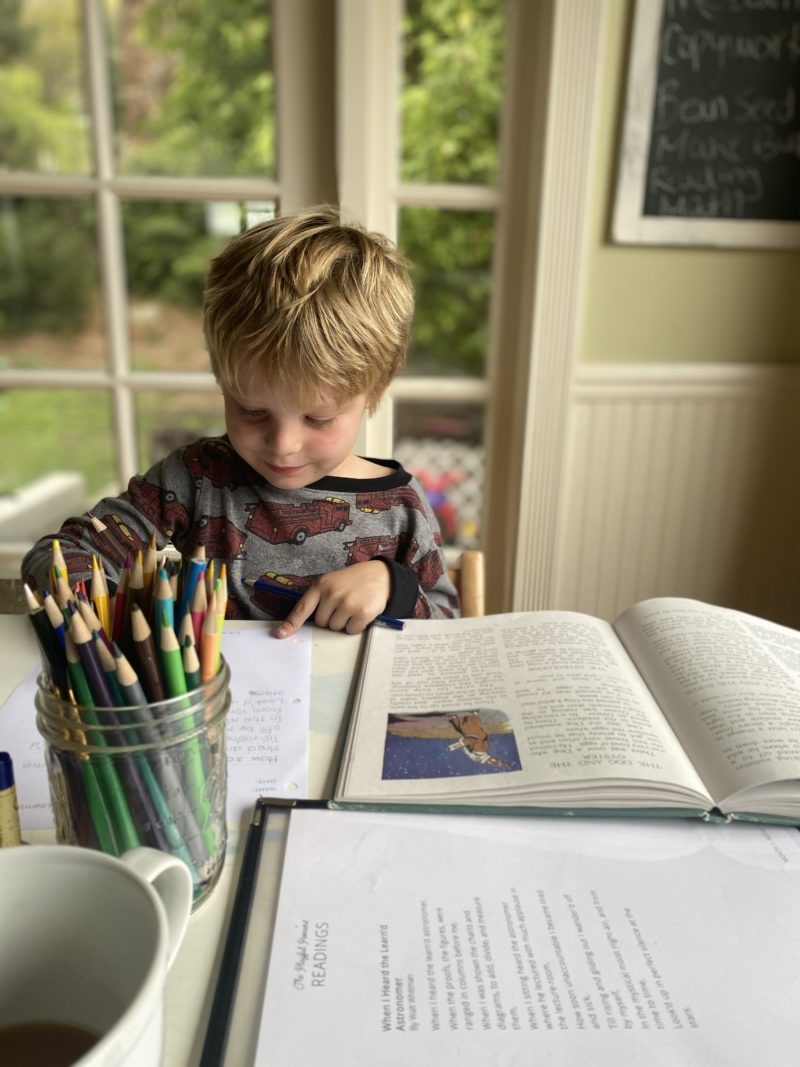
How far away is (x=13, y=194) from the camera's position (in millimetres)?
1707

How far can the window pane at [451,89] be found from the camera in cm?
210

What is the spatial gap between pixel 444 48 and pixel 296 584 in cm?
184

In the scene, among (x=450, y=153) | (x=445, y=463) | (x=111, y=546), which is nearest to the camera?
(x=111, y=546)

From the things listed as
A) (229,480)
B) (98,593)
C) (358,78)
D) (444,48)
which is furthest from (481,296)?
(98,593)

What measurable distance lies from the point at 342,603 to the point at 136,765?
39 cm

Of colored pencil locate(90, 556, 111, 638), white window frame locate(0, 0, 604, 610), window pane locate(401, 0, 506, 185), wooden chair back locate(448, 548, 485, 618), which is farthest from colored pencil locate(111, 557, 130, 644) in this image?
window pane locate(401, 0, 506, 185)

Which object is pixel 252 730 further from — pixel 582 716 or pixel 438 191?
pixel 438 191

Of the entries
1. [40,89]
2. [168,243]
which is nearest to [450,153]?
[168,243]

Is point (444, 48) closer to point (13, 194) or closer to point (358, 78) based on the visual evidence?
point (358, 78)

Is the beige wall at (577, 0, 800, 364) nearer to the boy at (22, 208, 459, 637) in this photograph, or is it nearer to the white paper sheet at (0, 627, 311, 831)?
the boy at (22, 208, 459, 637)

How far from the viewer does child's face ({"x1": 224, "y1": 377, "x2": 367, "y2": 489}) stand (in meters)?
0.81

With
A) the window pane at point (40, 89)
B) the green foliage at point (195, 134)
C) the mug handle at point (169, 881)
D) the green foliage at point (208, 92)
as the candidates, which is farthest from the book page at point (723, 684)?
the window pane at point (40, 89)

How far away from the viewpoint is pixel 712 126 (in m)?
1.69

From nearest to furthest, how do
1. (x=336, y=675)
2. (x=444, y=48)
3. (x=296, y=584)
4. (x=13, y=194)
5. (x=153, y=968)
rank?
(x=153, y=968) < (x=336, y=675) < (x=296, y=584) < (x=13, y=194) < (x=444, y=48)
